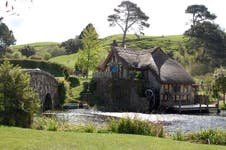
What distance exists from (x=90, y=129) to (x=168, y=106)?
33763mm

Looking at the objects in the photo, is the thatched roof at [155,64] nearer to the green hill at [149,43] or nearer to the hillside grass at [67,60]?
the hillside grass at [67,60]

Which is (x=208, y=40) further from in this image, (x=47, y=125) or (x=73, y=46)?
(x=47, y=125)

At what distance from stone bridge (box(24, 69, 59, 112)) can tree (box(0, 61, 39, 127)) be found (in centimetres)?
2006

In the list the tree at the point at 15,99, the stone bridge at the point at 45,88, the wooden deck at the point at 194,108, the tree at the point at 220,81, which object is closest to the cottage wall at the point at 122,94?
the wooden deck at the point at 194,108

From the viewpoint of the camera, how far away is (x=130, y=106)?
185 ft

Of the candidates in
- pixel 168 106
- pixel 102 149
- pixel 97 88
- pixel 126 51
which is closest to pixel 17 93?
pixel 102 149

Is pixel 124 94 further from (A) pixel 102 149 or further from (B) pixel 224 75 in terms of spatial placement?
(A) pixel 102 149

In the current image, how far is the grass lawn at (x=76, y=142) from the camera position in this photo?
48.0ft

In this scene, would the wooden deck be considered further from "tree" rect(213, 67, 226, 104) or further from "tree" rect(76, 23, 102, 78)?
"tree" rect(76, 23, 102, 78)

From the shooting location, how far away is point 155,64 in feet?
197

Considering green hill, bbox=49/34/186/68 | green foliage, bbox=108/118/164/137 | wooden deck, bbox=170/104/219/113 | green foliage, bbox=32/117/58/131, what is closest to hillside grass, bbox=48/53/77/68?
green hill, bbox=49/34/186/68

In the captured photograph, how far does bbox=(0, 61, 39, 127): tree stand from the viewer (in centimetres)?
2225

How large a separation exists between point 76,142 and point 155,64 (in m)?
45.1

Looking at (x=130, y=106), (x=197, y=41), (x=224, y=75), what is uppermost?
(x=197, y=41)
